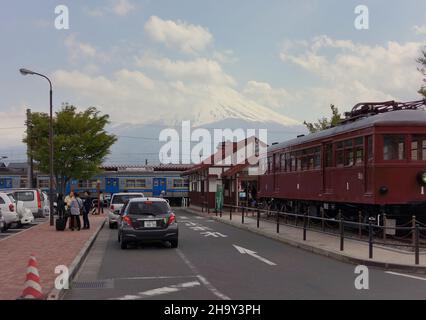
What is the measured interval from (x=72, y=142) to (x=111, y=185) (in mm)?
12807

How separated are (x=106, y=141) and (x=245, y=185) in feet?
42.4

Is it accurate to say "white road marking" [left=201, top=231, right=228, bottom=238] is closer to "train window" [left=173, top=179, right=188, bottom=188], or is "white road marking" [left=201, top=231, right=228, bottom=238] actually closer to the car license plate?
the car license plate

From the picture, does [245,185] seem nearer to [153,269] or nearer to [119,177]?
[119,177]

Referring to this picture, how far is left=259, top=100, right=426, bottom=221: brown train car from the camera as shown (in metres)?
17.7

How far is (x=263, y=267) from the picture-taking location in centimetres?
1292

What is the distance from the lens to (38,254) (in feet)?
49.2

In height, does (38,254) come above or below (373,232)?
below

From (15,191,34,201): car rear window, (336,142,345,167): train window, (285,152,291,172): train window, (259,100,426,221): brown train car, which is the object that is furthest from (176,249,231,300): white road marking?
(15,191,34,201): car rear window

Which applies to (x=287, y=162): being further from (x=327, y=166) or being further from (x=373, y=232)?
(x=373, y=232)

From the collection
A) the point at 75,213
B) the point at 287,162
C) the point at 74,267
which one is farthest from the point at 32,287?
the point at 287,162

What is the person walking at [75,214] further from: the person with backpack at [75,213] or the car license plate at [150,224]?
the car license plate at [150,224]

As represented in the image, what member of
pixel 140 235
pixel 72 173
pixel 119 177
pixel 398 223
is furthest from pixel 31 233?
pixel 119 177
